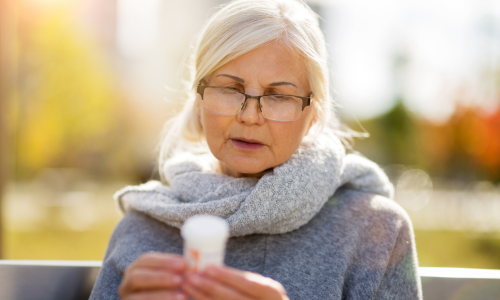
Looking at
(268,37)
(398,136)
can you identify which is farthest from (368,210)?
(398,136)

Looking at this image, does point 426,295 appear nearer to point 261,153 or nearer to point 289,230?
point 289,230

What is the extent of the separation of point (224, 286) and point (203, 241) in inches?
6.9

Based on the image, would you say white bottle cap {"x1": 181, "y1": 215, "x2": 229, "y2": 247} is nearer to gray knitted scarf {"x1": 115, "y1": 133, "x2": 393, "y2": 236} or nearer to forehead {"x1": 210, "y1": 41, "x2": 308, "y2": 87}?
gray knitted scarf {"x1": 115, "y1": 133, "x2": 393, "y2": 236}

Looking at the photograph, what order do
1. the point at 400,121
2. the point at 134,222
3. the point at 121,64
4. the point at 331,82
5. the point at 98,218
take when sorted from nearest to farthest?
1. the point at 134,222
2. the point at 331,82
3. the point at 98,218
4. the point at 400,121
5. the point at 121,64

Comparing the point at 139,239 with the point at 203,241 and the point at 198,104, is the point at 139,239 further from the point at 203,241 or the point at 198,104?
the point at 203,241

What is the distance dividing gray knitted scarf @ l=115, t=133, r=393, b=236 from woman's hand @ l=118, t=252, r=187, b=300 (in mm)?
616

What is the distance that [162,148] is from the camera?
97.7 inches

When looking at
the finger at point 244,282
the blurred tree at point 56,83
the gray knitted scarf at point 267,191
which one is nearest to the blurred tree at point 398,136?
the blurred tree at point 56,83

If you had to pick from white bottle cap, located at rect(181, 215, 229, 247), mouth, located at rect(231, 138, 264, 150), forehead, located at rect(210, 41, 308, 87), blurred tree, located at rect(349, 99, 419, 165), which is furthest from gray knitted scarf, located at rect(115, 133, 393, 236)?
blurred tree, located at rect(349, 99, 419, 165)

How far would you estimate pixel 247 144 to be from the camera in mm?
1812

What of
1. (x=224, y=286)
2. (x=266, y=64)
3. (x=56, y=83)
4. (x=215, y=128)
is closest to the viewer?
(x=224, y=286)

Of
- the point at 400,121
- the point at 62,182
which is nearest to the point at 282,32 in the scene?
the point at 62,182

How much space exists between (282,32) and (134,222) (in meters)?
1.14

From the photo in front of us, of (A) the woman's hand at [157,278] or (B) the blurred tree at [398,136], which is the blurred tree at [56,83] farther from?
(B) the blurred tree at [398,136]
